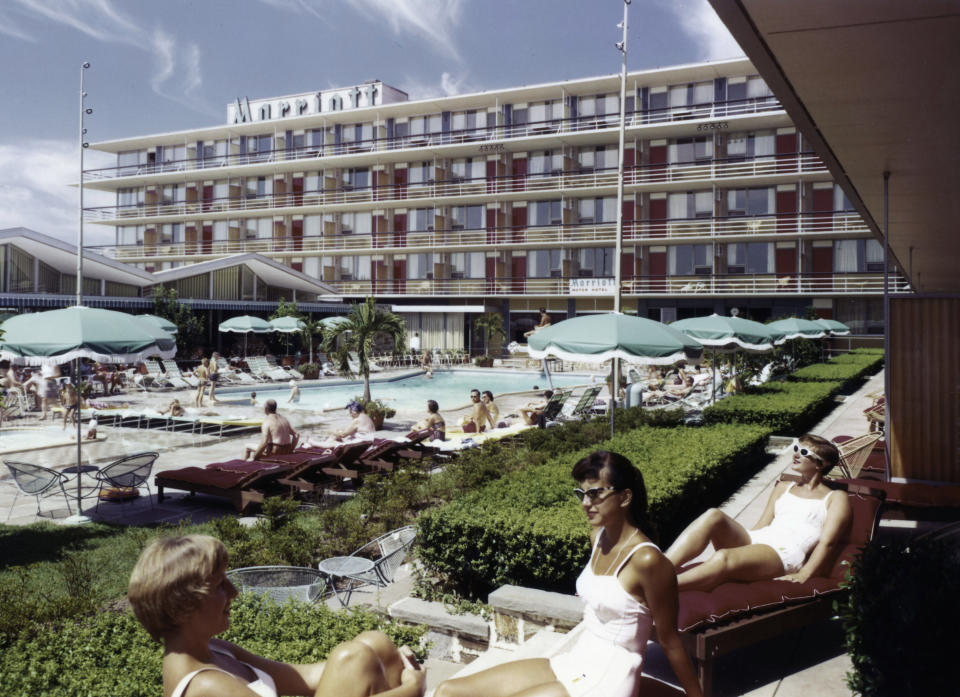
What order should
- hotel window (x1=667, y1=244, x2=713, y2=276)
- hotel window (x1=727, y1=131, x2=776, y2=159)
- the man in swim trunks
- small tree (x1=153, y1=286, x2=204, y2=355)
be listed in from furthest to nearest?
hotel window (x1=667, y1=244, x2=713, y2=276)
hotel window (x1=727, y1=131, x2=776, y2=159)
small tree (x1=153, y1=286, x2=204, y2=355)
the man in swim trunks

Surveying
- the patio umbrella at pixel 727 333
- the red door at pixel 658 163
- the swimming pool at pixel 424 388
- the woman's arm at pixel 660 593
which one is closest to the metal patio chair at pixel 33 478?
the woman's arm at pixel 660 593

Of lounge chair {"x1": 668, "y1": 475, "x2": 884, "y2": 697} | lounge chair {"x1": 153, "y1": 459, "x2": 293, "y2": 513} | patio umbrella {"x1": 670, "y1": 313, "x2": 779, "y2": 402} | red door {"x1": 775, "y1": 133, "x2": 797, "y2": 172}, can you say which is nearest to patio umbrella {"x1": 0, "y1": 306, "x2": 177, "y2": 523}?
lounge chair {"x1": 153, "y1": 459, "x2": 293, "y2": 513}

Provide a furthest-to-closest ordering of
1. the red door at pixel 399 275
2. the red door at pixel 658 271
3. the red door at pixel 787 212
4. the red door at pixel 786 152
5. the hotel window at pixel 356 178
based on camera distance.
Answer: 1. the hotel window at pixel 356 178
2. the red door at pixel 399 275
3. the red door at pixel 658 271
4. the red door at pixel 787 212
5. the red door at pixel 786 152

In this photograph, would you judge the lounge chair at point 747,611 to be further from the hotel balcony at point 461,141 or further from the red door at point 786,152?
the red door at point 786,152

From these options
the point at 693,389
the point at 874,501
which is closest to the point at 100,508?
the point at 874,501

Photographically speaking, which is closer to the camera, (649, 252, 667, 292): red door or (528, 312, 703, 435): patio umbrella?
(528, 312, 703, 435): patio umbrella

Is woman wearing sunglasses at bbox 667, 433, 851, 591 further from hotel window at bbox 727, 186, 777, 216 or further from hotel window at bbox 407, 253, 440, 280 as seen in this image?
hotel window at bbox 407, 253, 440, 280

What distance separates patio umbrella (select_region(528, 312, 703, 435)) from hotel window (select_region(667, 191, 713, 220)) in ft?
112

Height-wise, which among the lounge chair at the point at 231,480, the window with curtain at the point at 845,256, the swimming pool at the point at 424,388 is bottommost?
Answer: the swimming pool at the point at 424,388

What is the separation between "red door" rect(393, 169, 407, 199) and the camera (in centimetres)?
4960

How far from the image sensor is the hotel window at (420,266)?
4928 centimetres

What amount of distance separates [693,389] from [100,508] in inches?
676

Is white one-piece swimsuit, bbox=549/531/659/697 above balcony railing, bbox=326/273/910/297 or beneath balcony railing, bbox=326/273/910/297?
beneath

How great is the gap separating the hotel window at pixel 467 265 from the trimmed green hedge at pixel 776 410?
31.9 metres
